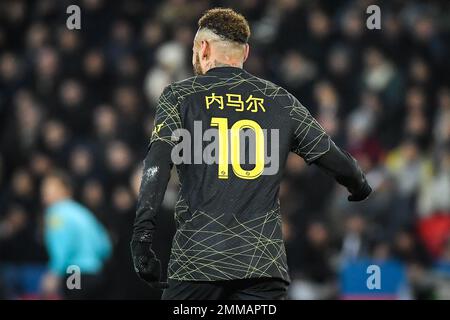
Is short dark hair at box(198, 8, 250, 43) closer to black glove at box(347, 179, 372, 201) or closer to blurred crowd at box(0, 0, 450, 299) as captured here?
black glove at box(347, 179, 372, 201)

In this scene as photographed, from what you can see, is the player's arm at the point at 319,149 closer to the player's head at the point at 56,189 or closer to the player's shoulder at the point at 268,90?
the player's shoulder at the point at 268,90

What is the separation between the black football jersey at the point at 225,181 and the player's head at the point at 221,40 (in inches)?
6.1

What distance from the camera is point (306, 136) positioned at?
15.3 feet

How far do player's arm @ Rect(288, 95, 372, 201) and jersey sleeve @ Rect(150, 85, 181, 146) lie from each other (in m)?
0.52

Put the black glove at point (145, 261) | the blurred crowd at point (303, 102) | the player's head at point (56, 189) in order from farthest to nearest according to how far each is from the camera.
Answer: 1. the blurred crowd at point (303, 102)
2. the player's head at point (56, 189)
3. the black glove at point (145, 261)

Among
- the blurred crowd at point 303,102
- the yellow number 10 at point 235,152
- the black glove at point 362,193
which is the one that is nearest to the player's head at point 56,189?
the blurred crowd at point 303,102

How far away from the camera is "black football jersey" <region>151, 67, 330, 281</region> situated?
14.7 ft

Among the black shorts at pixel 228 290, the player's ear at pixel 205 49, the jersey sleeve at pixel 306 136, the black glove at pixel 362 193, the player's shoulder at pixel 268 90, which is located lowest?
the black shorts at pixel 228 290

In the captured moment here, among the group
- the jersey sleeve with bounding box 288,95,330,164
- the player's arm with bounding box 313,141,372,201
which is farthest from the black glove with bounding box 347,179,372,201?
the jersey sleeve with bounding box 288,95,330,164

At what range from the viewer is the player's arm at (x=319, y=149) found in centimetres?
467

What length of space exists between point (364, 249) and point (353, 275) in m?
0.74

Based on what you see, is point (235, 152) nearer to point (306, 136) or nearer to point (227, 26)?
point (306, 136)
